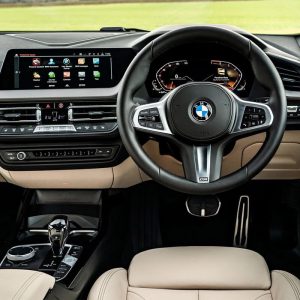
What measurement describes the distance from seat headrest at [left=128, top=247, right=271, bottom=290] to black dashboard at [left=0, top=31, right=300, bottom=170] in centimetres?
47

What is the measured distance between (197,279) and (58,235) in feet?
1.84

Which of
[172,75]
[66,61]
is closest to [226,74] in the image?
[172,75]

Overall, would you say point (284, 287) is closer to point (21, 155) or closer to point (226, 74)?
point (226, 74)

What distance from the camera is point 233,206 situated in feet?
8.64

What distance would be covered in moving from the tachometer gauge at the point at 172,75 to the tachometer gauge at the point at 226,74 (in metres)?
0.09

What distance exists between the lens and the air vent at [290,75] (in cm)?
213

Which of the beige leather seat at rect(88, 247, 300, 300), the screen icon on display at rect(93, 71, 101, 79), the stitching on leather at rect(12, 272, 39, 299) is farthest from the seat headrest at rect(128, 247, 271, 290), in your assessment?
the screen icon on display at rect(93, 71, 101, 79)

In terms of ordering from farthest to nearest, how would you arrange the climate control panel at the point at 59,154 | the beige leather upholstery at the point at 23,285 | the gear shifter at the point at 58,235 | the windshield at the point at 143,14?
the windshield at the point at 143,14, the climate control panel at the point at 59,154, the gear shifter at the point at 58,235, the beige leather upholstery at the point at 23,285

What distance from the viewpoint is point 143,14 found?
107 inches

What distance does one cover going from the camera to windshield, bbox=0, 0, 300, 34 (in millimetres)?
2543

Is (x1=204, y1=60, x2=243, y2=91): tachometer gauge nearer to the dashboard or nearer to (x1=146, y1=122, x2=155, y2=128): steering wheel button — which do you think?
the dashboard

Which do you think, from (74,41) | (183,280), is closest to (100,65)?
(74,41)

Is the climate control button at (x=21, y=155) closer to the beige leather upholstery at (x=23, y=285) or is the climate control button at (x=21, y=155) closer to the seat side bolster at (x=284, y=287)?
the beige leather upholstery at (x=23, y=285)

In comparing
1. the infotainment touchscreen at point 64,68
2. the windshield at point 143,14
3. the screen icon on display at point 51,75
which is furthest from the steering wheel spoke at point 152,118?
the windshield at point 143,14
